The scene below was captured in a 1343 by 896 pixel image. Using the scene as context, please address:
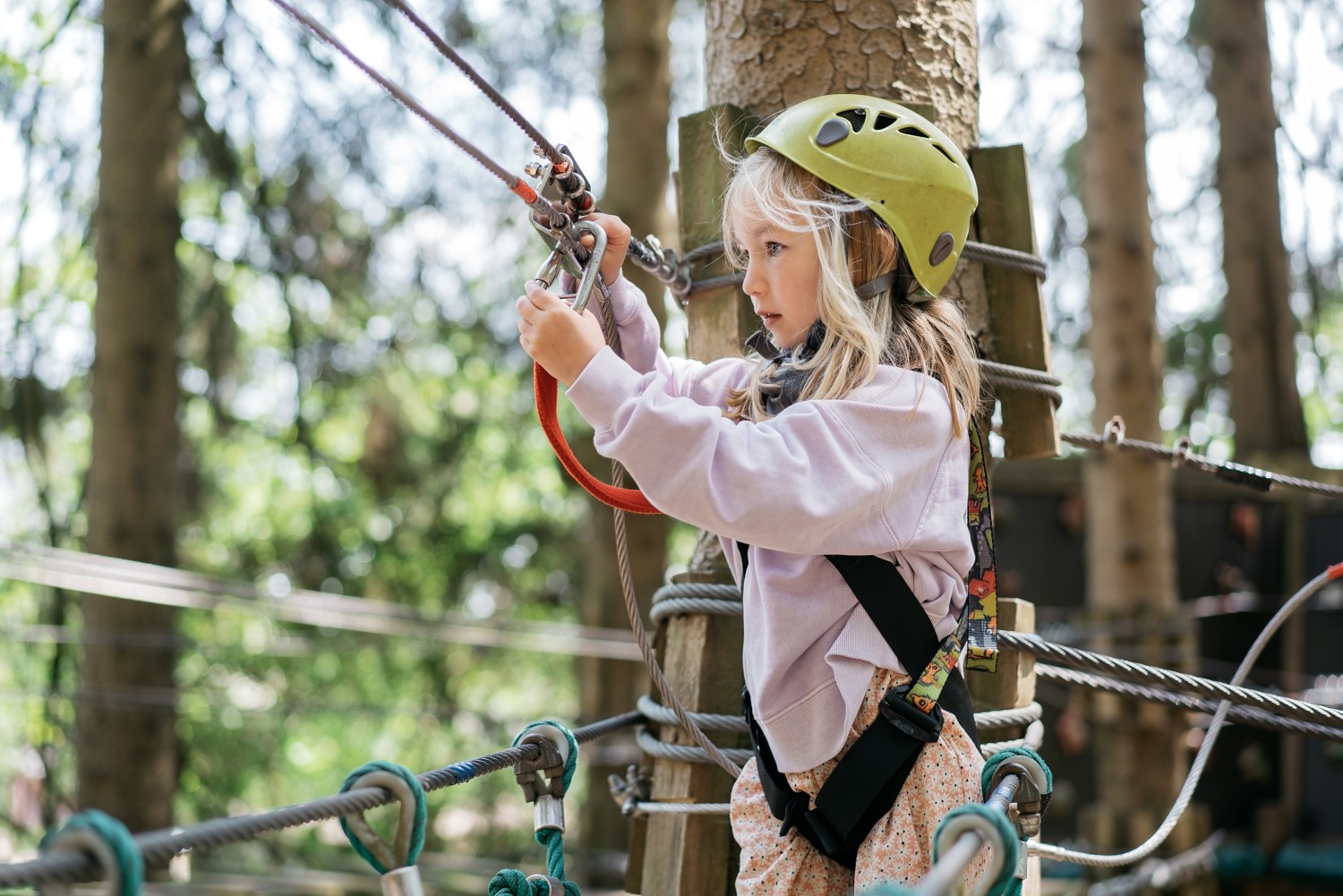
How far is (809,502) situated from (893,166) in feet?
1.75

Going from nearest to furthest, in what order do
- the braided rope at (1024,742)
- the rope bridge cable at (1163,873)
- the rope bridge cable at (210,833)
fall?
the rope bridge cable at (210,833), the braided rope at (1024,742), the rope bridge cable at (1163,873)

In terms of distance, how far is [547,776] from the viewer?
173 centimetres

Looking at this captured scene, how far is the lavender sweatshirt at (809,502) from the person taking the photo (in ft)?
4.61

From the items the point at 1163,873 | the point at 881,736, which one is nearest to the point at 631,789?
the point at 881,736

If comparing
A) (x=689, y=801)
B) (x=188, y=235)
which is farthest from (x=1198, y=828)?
(x=188, y=235)

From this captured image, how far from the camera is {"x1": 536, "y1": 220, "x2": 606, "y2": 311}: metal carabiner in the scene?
4.85ft

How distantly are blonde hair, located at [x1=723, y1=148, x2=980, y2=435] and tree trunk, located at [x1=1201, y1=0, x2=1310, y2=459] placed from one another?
6386 millimetres

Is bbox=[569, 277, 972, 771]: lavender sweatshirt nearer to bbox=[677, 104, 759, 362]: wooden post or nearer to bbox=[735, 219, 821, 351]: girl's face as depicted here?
bbox=[735, 219, 821, 351]: girl's face

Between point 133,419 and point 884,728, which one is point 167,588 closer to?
point 133,419

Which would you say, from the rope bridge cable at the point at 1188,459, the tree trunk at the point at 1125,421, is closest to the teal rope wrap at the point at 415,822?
the rope bridge cable at the point at 1188,459

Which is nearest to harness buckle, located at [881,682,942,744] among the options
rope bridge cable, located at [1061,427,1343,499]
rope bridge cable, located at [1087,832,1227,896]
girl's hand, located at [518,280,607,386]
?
girl's hand, located at [518,280,607,386]

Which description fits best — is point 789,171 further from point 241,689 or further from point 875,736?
point 241,689

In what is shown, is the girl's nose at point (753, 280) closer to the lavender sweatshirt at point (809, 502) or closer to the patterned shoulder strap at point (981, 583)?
the lavender sweatshirt at point (809, 502)

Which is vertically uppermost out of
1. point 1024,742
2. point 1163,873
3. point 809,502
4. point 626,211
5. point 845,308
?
point 626,211
